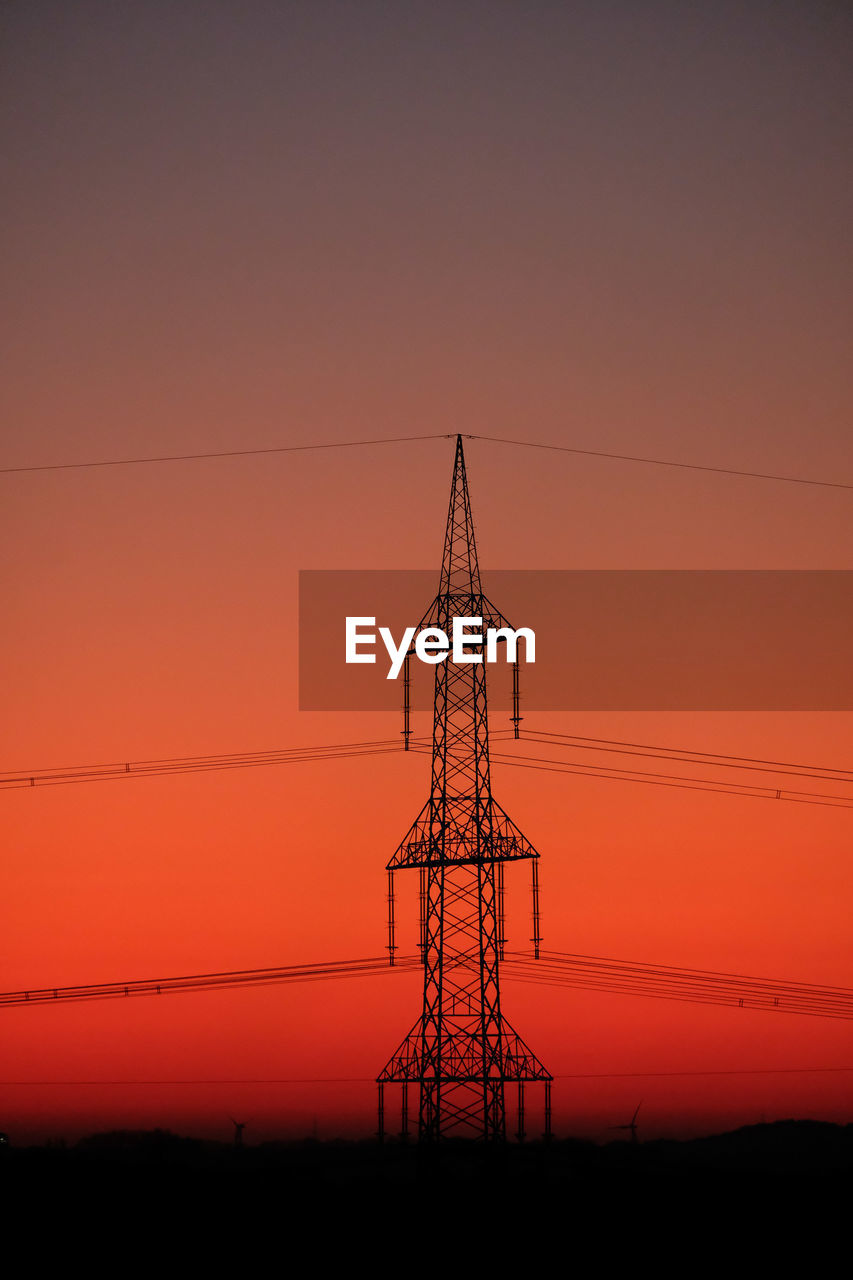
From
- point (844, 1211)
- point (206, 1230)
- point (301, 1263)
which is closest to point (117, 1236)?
point (206, 1230)

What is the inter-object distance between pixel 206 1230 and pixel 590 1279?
814 inches

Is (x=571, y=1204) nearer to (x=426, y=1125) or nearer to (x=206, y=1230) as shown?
(x=426, y=1125)

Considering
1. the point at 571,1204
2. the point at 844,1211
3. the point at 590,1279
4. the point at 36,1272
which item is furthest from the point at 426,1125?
the point at 844,1211

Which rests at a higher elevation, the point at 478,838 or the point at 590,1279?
the point at 478,838

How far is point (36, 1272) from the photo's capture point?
194 feet

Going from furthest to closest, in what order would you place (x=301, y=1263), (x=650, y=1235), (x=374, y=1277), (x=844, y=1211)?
1. (x=844, y=1211)
2. (x=650, y=1235)
3. (x=301, y=1263)
4. (x=374, y=1277)

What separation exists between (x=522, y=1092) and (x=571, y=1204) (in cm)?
1209

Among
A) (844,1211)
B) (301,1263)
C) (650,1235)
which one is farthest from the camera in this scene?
(844,1211)

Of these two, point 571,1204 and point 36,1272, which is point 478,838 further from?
point 36,1272

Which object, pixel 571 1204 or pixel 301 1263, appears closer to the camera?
pixel 301 1263

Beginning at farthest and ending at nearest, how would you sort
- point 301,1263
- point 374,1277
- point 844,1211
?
point 844,1211 < point 301,1263 < point 374,1277

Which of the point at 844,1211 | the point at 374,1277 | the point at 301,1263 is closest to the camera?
the point at 374,1277

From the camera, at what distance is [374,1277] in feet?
179

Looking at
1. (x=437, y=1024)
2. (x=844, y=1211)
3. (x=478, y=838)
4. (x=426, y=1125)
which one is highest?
(x=478, y=838)
